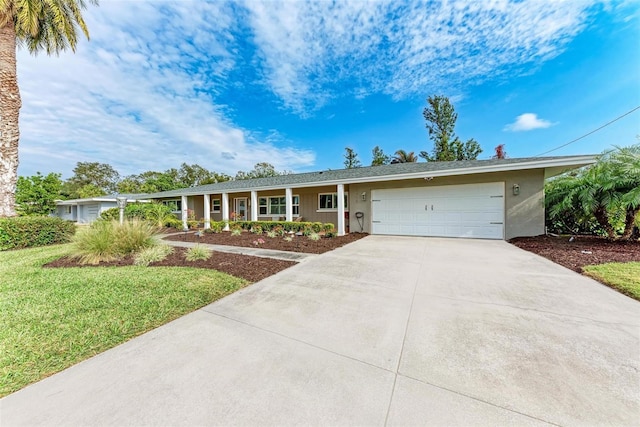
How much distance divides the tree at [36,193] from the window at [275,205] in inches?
809

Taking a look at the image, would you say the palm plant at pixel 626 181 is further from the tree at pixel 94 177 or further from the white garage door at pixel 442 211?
the tree at pixel 94 177

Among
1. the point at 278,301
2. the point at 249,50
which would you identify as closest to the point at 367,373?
the point at 278,301

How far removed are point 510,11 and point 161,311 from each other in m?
12.1

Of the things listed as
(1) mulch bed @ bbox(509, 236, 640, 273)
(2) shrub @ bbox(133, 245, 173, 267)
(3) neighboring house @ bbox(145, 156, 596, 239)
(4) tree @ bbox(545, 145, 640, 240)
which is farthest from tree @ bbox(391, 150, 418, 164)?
(2) shrub @ bbox(133, 245, 173, 267)

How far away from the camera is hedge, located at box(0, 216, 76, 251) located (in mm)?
8117

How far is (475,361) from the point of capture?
6.74ft

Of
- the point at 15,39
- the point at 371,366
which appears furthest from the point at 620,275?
the point at 15,39

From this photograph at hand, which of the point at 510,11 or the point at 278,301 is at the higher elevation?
the point at 510,11

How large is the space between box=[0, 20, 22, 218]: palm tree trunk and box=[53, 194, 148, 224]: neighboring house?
11.1 m

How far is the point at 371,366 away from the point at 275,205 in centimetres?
1351

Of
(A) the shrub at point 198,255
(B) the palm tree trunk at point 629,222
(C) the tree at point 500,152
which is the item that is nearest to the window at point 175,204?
(A) the shrub at point 198,255

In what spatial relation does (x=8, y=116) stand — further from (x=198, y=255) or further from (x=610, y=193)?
(x=610, y=193)

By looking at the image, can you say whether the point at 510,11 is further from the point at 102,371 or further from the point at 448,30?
the point at 102,371

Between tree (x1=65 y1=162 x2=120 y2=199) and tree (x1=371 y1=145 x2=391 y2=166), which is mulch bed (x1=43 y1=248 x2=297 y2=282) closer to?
tree (x1=371 y1=145 x2=391 y2=166)
